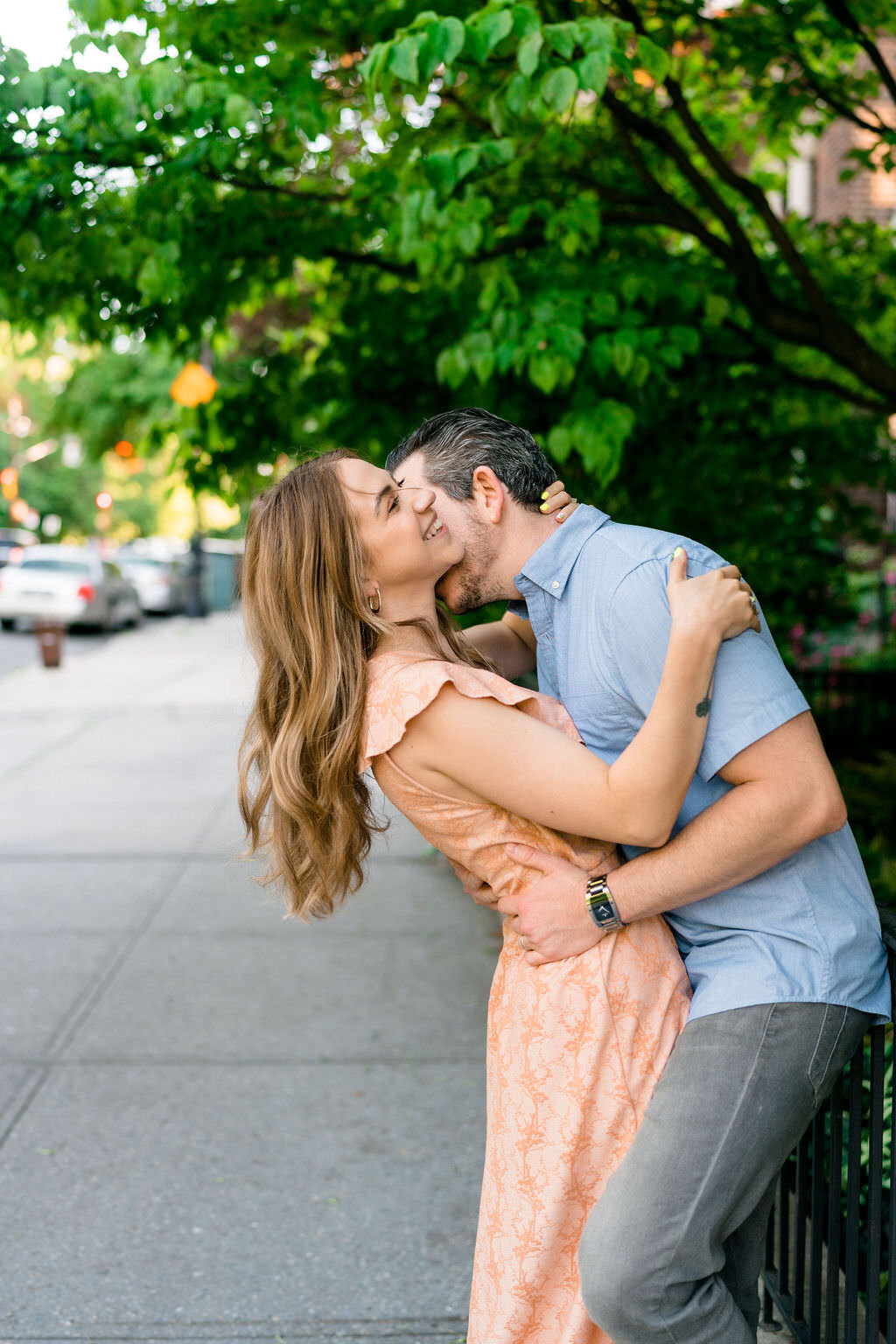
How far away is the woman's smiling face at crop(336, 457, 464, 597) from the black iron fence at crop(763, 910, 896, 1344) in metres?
0.97

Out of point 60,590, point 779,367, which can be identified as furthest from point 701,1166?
point 60,590

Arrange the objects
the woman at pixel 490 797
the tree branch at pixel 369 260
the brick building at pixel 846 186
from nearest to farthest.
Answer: the woman at pixel 490 797 < the tree branch at pixel 369 260 < the brick building at pixel 846 186

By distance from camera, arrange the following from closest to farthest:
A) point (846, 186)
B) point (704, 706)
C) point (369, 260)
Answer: point (704, 706), point (369, 260), point (846, 186)

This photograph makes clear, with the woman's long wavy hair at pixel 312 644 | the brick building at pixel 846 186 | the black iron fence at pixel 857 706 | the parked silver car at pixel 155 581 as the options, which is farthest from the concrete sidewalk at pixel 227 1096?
the parked silver car at pixel 155 581

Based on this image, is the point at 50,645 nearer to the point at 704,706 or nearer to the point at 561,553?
the point at 561,553

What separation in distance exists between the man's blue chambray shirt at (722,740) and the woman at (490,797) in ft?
0.22

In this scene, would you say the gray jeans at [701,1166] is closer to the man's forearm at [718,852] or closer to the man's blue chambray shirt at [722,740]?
the man's blue chambray shirt at [722,740]

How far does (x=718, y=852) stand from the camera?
1.92 metres

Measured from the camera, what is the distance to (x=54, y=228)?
13.9ft

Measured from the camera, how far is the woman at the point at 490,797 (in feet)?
6.53

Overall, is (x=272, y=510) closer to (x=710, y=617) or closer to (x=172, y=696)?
(x=710, y=617)

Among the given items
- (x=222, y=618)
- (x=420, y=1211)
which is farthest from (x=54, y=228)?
(x=222, y=618)

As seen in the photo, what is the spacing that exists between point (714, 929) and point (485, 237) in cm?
269

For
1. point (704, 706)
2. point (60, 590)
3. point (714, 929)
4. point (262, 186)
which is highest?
point (262, 186)
